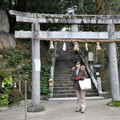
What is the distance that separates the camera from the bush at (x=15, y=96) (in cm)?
920

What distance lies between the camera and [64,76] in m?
13.7

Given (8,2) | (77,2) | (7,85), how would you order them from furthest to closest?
(8,2), (77,2), (7,85)

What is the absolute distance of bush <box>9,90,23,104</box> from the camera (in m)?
9.20

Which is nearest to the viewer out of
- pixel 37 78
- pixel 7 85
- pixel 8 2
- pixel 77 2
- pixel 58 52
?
pixel 37 78

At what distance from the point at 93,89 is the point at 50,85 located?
294cm

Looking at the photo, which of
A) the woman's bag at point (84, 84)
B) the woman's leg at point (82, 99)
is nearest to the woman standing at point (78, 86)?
the woman's leg at point (82, 99)

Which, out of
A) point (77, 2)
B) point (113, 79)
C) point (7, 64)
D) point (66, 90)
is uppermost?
point (77, 2)

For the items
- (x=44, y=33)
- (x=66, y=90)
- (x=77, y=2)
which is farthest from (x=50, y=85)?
(x=77, y=2)

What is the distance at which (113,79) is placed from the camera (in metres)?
8.48

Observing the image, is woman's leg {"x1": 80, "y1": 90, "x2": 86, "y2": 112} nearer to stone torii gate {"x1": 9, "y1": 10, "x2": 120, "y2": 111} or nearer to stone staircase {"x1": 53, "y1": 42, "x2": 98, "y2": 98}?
stone torii gate {"x1": 9, "y1": 10, "x2": 120, "y2": 111}

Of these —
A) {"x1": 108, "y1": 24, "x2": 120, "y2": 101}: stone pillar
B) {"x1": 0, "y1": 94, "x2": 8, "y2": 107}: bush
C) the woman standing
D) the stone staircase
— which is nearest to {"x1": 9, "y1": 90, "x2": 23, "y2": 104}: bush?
{"x1": 0, "y1": 94, "x2": 8, "y2": 107}: bush

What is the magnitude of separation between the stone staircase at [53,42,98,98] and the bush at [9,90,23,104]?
2.46 meters

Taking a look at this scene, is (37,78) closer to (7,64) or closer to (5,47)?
(7,64)

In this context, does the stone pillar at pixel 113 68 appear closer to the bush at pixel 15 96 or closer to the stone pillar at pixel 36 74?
the stone pillar at pixel 36 74
